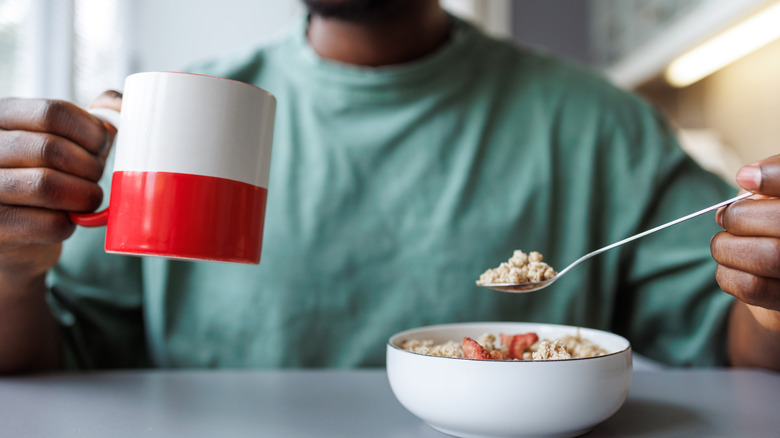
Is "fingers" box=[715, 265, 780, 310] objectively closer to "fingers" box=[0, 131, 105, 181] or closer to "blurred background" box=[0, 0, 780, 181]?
"fingers" box=[0, 131, 105, 181]

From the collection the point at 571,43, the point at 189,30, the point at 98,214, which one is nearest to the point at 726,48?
the point at 571,43

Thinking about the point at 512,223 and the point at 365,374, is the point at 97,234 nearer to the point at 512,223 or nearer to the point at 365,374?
the point at 365,374

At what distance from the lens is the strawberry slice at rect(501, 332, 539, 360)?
0.51m

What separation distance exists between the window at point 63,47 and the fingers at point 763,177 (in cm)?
143

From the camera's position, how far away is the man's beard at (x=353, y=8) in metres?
0.94

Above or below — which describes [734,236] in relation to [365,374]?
above

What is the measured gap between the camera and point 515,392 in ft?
1.30

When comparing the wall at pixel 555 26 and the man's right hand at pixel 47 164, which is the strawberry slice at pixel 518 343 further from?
the wall at pixel 555 26

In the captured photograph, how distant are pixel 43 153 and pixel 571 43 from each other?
2.57m

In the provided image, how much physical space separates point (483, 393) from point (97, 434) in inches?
12.7

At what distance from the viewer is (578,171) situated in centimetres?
104

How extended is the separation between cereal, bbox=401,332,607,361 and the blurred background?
1039mm

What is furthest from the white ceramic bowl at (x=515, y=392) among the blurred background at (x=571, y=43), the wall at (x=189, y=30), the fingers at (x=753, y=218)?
the wall at (x=189, y=30)

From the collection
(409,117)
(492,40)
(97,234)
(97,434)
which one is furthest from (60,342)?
(492,40)
